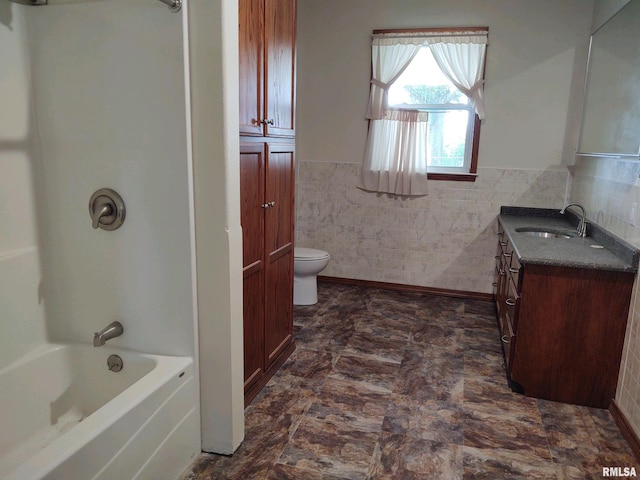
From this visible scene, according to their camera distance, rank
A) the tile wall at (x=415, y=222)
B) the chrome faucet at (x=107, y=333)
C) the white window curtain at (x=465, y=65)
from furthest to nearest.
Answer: the tile wall at (x=415, y=222) → the white window curtain at (x=465, y=65) → the chrome faucet at (x=107, y=333)

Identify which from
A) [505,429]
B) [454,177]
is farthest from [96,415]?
A: [454,177]

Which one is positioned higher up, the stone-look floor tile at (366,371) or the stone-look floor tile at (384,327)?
the stone-look floor tile at (384,327)

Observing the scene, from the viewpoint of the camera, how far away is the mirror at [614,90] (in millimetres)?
2613

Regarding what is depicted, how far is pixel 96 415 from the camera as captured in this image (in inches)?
60.2

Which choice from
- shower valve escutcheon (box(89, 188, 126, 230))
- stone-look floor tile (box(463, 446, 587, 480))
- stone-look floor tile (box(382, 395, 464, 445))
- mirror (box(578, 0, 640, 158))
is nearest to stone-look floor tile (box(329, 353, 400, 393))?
stone-look floor tile (box(382, 395, 464, 445))

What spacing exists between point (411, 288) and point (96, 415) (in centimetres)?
332

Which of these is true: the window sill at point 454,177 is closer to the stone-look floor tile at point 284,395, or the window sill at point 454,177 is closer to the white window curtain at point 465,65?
the white window curtain at point 465,65

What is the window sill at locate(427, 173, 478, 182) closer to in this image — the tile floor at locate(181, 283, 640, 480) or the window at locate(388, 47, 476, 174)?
the window at locate(388, 47, 476, 174)

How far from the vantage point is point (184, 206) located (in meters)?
1.87

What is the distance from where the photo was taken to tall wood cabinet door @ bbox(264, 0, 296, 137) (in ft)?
7.89

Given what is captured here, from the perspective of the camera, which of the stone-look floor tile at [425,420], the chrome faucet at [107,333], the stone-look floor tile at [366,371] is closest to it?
the chrome faucet at [107,333]

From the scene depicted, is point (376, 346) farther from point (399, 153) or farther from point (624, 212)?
point (399, 153)

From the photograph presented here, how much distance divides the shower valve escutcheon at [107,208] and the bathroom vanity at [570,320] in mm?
1956

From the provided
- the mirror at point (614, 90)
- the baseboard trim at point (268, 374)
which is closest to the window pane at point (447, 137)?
the mirror at point (614, 90)
